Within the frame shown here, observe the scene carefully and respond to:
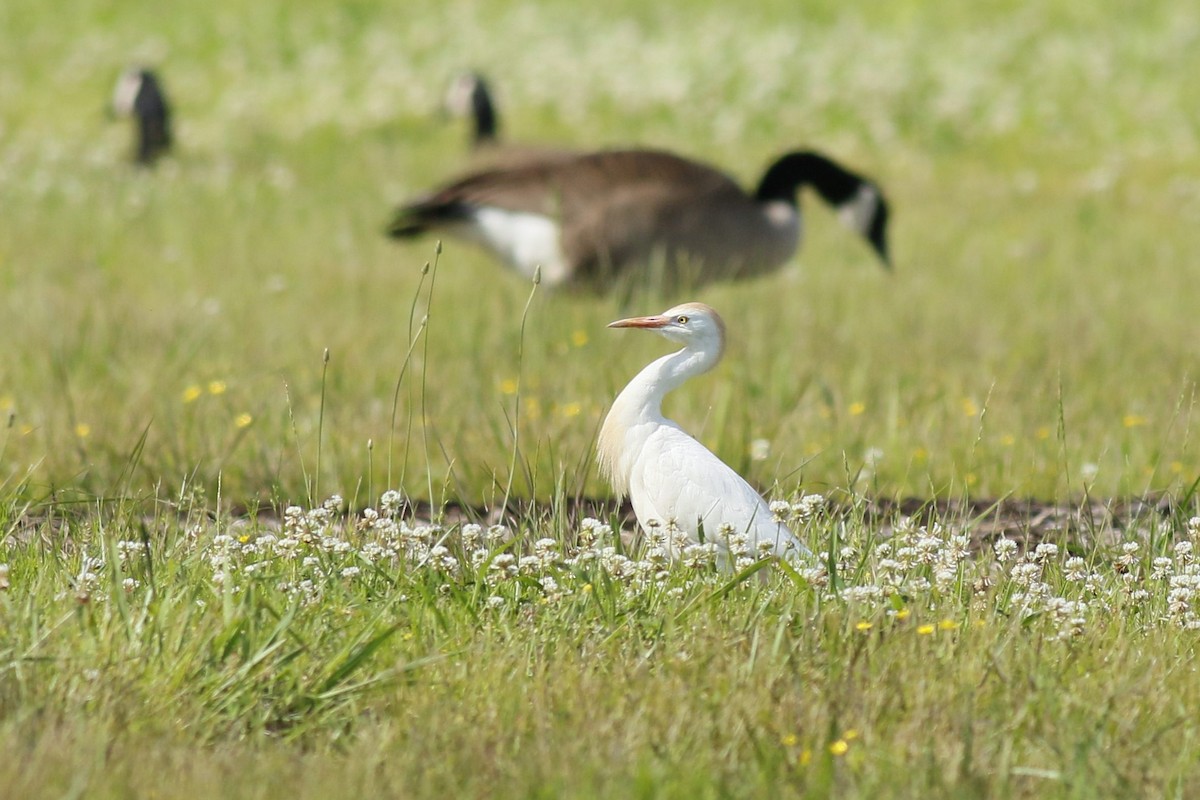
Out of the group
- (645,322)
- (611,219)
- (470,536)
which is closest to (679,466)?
(645,322)

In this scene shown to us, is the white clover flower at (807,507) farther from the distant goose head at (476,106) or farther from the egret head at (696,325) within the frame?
the distant goose head at (476,106)

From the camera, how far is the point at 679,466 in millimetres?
Answer: 3670

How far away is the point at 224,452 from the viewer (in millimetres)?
4973

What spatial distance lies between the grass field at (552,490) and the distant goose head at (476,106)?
0.58 metres

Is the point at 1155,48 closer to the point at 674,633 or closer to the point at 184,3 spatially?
the point at 184,3

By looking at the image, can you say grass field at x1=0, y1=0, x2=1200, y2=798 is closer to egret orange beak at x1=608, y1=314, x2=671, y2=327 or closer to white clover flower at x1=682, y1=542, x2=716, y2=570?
white clover flower at x1=682, y1=542, x2=716, y2=570

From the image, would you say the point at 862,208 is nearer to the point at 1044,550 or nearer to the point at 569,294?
the point at 569,294

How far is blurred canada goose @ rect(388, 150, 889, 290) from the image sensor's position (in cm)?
823

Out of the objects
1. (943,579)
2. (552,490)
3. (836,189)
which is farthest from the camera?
(836,189)

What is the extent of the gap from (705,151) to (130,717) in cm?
1330

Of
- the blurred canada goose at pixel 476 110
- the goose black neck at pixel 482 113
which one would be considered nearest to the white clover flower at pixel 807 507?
the blurred canada goose at pixel 476 110

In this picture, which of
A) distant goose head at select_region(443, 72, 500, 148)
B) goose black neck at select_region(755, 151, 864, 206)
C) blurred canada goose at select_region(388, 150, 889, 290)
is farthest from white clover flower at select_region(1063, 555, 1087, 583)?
distant goose head at select_region(443, 72, 500, 148)

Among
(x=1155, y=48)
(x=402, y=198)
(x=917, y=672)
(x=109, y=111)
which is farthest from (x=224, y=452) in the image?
(x=1155, y=48)

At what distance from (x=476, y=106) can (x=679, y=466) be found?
35.1ft
